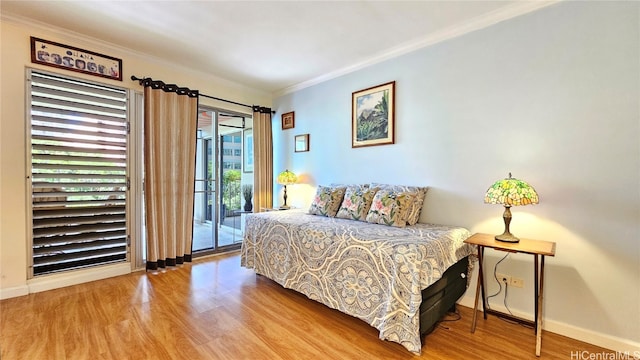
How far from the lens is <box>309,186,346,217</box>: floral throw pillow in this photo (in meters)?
3.03

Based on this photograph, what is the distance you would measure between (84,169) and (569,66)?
4379 mm

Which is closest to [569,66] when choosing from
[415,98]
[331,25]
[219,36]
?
[415,98]

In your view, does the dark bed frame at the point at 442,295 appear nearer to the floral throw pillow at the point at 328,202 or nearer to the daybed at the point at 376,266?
the daybed at the point at 376,266

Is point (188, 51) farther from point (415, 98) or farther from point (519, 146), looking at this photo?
point (519, 146)

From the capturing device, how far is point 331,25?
2465mm

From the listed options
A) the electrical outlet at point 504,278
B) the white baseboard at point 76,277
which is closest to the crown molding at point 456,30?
the electrical outlet at point 504,278

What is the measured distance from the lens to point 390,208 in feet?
8.27

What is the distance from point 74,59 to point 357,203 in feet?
10.5

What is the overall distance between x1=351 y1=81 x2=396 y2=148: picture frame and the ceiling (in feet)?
1.21

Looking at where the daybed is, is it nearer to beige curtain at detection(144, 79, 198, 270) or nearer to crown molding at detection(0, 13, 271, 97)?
beige curtain at detection(144, 79, 198, 270)

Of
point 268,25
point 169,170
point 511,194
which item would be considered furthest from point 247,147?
point 511,194

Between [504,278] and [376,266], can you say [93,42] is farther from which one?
[504,278]

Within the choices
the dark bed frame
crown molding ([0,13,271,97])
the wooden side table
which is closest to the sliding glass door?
crown molding ([0,13,271,97])

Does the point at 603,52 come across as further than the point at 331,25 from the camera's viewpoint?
No
